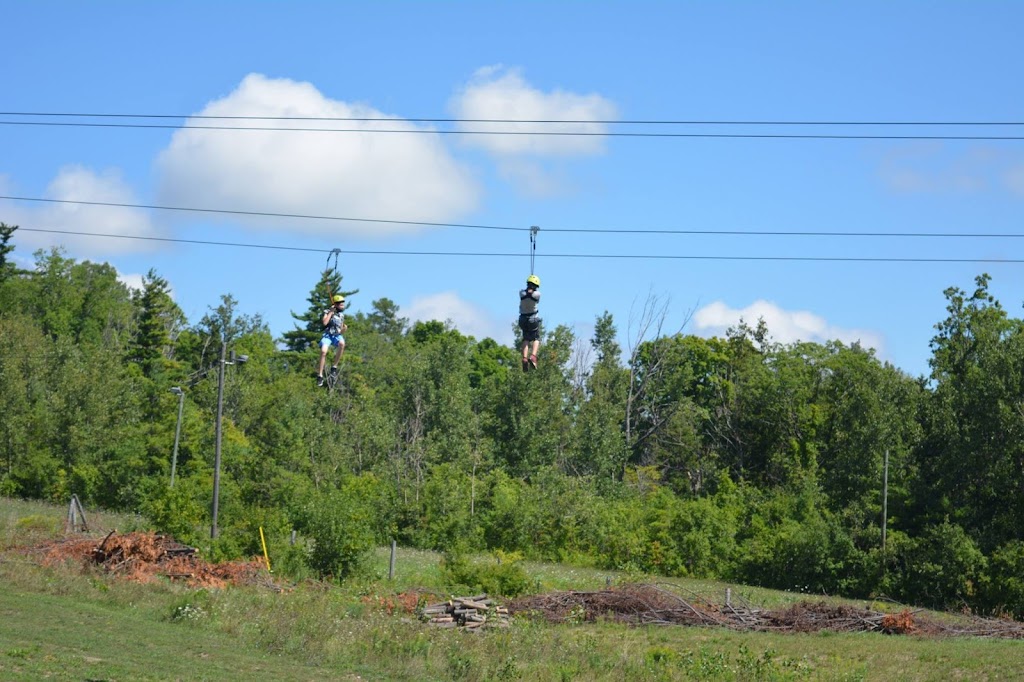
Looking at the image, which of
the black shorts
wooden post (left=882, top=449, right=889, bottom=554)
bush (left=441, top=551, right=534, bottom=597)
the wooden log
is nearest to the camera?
the black shorts

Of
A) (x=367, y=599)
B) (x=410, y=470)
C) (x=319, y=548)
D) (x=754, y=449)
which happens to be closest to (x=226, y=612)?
(x=367, y=599)

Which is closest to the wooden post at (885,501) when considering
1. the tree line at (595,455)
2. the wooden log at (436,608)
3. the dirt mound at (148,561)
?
the tree line at (595,455)

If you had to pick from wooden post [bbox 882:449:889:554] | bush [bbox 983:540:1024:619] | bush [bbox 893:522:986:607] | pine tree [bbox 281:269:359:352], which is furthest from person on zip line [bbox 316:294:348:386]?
wooden post [bbox 882:449:889:554]

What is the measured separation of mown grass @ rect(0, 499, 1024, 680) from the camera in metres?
21.9

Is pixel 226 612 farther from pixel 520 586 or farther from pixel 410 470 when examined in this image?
pixel 410 470

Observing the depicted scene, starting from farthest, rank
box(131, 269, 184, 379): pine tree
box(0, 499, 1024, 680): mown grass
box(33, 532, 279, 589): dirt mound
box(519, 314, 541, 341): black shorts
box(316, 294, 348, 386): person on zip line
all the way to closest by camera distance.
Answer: box(131, 269, 184, 379): pine tree, box(33, 532, 279, 589): dirt mound, box(316, 294, 348, 386): person on zip line, box(519, 314, 541, 341): black shorts, box(0, 499, 1024, 680): mown grass

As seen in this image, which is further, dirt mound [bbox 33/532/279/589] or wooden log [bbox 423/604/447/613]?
wooden log [bbox 423/604/447/613]

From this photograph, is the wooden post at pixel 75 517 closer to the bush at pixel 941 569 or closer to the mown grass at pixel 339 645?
the mown grass at pixel 339 645

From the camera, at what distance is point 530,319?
911 inches

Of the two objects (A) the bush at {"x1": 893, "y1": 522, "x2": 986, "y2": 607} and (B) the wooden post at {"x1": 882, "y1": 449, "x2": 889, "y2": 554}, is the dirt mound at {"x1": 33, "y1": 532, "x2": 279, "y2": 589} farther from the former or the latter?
(B) the wooden post at {"x1": 882, "y1": 449, "x2": 889, "y2": 554}

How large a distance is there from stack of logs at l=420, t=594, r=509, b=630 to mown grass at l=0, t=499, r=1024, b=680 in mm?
914

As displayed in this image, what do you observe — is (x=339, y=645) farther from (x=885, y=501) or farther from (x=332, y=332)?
(x=885, y=501)

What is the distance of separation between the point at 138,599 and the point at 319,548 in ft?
40.6

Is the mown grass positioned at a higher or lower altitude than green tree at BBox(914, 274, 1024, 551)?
lower
